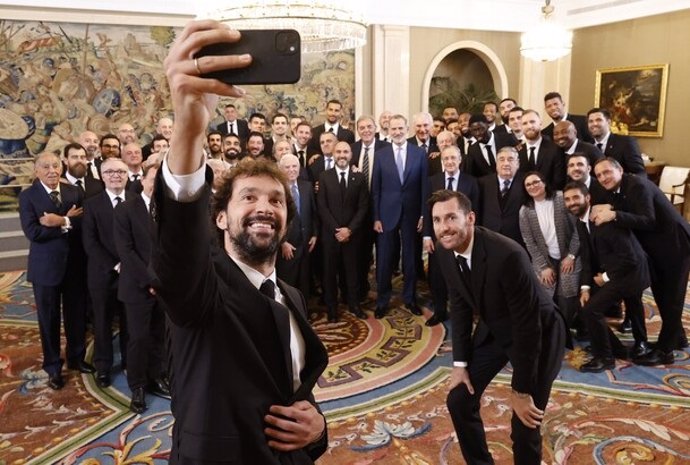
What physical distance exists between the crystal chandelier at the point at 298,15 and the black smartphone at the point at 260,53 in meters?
4.81

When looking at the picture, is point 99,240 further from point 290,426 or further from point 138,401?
point 290,426

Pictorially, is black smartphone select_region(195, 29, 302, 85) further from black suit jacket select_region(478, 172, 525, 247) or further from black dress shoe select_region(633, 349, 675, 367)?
black dress shoe select_region(633, 349, 675, 367)

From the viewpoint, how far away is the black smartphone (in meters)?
0.94

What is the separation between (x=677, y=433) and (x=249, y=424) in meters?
3.27

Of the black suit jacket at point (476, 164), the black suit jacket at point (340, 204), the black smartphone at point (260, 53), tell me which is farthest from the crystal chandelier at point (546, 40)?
the black smartphone at point (260, 53)

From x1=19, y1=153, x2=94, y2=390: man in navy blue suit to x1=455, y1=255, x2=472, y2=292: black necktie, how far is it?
3082 mm

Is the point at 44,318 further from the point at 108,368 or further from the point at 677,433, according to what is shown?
the point at 677,433

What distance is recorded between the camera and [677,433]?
3574 mm

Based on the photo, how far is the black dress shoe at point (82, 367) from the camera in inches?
183

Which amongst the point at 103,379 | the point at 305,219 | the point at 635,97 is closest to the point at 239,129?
the point at 305,219

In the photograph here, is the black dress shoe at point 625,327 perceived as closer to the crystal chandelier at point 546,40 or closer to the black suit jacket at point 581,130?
the black suit jacket at point 581,130

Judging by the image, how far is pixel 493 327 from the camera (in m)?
2.88

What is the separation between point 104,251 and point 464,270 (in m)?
2.83

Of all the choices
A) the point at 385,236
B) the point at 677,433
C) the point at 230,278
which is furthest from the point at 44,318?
the point at 677,433
